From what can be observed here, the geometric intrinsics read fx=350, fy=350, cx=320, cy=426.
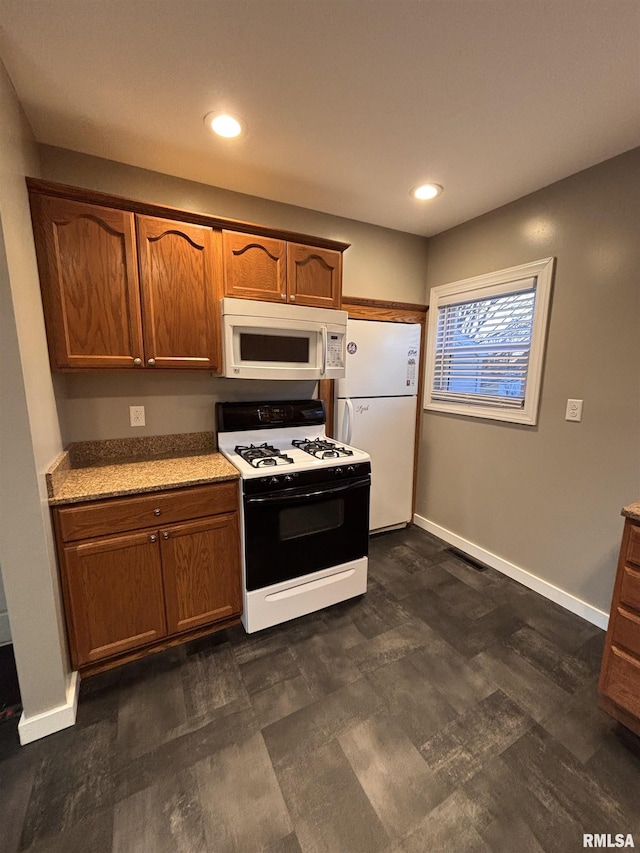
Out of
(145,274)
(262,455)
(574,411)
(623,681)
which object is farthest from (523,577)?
(145,274)

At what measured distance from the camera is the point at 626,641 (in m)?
1.40

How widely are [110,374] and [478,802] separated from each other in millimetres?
2511

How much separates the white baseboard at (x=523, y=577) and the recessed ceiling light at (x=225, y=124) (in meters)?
3.02

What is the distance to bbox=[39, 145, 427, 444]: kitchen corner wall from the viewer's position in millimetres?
1891

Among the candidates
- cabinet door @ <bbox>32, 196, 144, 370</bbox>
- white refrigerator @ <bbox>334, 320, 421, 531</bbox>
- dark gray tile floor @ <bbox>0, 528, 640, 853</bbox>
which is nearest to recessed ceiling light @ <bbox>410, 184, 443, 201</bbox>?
white refrigerator @ <bbox>334, 320, 421, 531</bbox>

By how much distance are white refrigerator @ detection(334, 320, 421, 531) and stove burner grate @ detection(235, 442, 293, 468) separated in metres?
0.68

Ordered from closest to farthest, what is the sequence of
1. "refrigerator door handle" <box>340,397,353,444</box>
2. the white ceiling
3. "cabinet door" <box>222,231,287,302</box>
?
the white ceiling → "cabinet door" <box>222,231,287,302</box> → "refrigerator door handle" <box>340,397,353,444</box>

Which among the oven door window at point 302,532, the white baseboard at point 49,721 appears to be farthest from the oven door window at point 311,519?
the white baseboard at point 49,721

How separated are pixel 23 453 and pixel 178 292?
→ 108 cm

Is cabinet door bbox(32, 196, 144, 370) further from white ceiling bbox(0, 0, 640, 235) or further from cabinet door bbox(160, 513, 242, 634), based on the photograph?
cabinet door bbox(160, 513, 242, 634)

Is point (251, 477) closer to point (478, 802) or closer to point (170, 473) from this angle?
point (170, 473)

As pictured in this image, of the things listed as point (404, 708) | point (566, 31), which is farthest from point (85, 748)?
point (566, 31)

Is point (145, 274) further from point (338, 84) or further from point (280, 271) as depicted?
point (338, 84)

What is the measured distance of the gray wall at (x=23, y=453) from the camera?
1.20 meters
